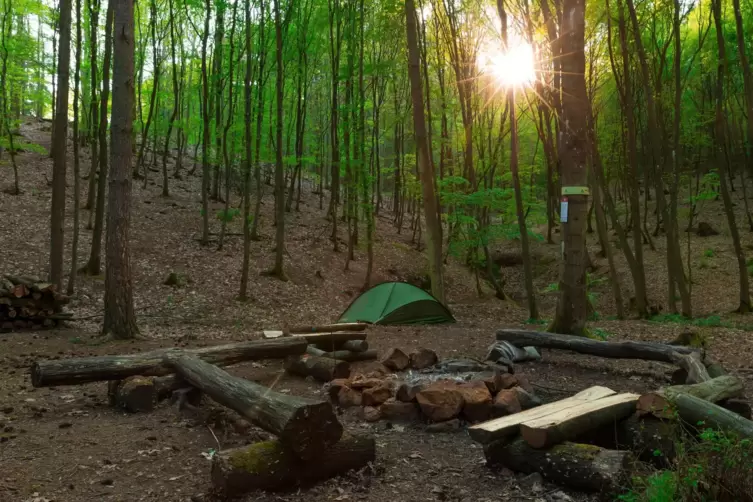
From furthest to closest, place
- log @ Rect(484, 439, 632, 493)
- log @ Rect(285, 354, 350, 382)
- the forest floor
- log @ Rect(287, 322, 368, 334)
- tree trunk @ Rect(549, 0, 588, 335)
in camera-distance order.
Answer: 1. log @ Rect(287, 322, 368, 334)
2. tree trunk @ Rect(549, 0, 588, 335)
3. log @ Rect(285, 354, 350, 382)
4. the forest floor
5. log @ Rect(484, 439, 632, 493)

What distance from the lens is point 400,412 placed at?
5195mm

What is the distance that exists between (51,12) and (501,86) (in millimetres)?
15833

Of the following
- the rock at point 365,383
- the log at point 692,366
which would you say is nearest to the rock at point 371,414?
the rock at point 365,383

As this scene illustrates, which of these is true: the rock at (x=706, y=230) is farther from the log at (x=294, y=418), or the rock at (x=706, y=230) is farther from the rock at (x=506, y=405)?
the log at (x=294, y=418)

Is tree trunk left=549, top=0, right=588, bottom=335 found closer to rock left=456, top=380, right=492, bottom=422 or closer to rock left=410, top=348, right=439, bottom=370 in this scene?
rock left=410, top=348, right=439, bottom=370

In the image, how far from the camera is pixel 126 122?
28.3 feet

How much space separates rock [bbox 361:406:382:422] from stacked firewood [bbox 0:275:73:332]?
764cm

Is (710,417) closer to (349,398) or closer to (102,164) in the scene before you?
(349,398)

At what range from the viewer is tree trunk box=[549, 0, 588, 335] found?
764cm

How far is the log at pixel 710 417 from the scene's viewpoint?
10.8ft

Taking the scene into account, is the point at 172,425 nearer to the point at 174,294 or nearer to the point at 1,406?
the point at 1,406

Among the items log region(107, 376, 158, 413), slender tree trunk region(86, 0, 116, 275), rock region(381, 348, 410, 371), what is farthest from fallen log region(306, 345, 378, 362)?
slender tree trunk region(86, 0, 116, 275)

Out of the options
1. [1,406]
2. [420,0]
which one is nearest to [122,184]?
[1,406]

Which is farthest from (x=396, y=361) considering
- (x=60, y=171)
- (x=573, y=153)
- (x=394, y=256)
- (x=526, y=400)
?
(x=394, y=256)
